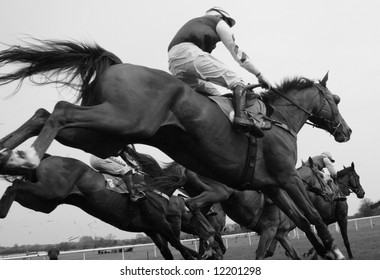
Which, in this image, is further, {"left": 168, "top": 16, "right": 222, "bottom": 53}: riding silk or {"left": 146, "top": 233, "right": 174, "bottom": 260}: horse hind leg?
{"left": 146, "top": 233, "right": 174, "bottom": 260}: horse hind leg

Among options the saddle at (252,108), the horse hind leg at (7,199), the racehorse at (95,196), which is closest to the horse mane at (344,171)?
the racehorse at (95,196)

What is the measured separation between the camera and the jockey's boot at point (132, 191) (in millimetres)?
8281

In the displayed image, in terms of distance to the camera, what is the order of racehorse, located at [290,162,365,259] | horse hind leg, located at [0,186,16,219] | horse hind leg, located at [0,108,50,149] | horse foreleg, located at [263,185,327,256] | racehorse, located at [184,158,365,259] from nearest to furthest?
horse hind leg, located at [0,108,50,149]
horse foreleg, located at [263,185,327,256]
horse hind leg, located at [0,186,16,219]
racehorse, located at [184,158,365,259]
racehorse, located at [290,162,365,259]

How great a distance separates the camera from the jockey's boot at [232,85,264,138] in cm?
498

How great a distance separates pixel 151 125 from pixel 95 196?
11.5ft

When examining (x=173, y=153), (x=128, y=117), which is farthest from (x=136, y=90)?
(x=173, y=153)

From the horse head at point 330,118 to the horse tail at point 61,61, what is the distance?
9.78 feet

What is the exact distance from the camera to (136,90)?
14.5ft

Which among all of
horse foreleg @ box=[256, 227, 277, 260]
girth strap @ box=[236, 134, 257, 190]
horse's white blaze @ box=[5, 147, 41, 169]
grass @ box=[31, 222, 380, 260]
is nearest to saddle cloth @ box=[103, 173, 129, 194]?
horse foreleg @ box=[256, 227, 277, 260]

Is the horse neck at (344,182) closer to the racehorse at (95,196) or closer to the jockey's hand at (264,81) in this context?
the racehorse at (95,196)

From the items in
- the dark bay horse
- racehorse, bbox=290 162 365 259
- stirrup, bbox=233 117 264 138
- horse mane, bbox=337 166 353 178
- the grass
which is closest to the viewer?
stirrup, bbox=233 117 264 138

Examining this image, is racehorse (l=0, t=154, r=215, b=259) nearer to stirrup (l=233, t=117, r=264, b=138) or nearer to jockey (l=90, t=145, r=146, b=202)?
jockey (l=90, t=145, r=146, b=202)

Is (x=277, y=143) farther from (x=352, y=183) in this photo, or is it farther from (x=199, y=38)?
(x=352, y=183)
